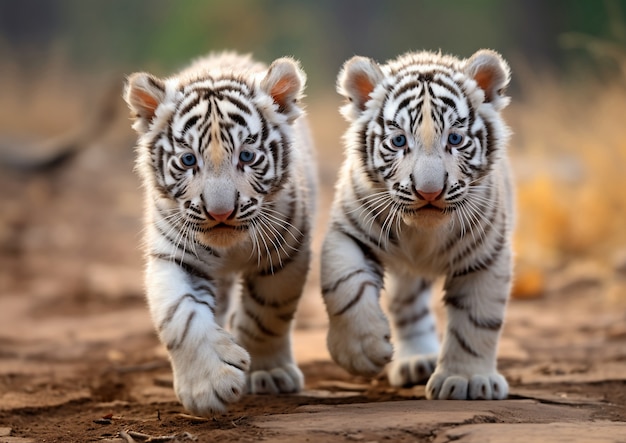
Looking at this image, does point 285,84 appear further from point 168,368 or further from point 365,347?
point 168,368

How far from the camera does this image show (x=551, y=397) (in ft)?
10.9

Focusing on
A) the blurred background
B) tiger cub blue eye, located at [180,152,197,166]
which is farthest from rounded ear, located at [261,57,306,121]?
the blurred background

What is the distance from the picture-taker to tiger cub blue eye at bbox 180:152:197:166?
3.01m

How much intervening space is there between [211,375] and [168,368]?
1.52m

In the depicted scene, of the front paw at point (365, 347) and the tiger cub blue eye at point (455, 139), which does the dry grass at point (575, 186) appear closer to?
the tiger cub blue eye at point (455, 139)

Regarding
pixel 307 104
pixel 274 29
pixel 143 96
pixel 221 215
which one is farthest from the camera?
pixel 274 29

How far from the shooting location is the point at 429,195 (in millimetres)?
2939

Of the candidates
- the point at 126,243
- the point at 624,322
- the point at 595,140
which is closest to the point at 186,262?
the point at 624,322

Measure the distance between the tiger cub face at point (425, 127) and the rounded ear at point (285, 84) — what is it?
18 cm

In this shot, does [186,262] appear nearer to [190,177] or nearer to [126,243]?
[190,177]

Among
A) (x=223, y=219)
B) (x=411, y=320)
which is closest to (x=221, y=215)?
(x=223, y=219)

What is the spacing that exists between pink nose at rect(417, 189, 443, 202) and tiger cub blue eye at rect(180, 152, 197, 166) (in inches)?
30.8

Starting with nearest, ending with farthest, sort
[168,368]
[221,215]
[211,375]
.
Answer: [211,375]
[221,215]
[168,368]

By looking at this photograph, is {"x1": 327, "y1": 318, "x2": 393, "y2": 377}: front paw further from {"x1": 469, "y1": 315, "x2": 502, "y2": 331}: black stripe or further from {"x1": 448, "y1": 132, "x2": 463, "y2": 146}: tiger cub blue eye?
{"x1": 448, "y1": 132, "x2": 463, "y2": 146}: tiger cub blue eye
